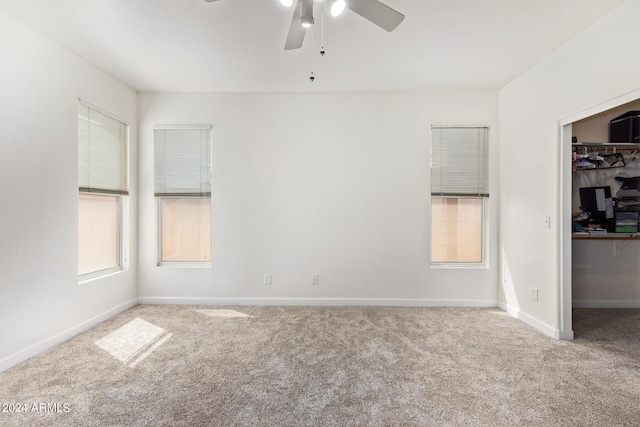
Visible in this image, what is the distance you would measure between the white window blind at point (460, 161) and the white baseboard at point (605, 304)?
5.89ft

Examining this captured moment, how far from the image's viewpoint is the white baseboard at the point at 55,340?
228 cm

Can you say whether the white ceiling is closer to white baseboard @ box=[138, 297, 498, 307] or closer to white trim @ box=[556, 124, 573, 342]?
white trim @ box=[556, 124, 573, 342]

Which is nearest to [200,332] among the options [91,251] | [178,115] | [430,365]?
[91,251]

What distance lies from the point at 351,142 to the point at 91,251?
127 inches

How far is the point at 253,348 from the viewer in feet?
8.56

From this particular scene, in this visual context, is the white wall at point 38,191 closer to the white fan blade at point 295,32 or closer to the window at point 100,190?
the window at point 100,190

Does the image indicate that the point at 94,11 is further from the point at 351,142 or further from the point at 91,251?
the point at 351,142

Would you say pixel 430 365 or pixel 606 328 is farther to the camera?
pixel 606 328

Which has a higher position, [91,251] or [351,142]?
[351,142]

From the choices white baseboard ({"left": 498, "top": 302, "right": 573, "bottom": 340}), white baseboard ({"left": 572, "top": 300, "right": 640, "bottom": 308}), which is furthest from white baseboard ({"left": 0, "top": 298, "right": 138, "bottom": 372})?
white baseboard ({"left": 572, "top": 300, "right": 640, "bottom": 308})

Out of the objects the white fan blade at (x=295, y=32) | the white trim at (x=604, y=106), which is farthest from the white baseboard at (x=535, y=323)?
the white fan blade at (x=295, y=32)

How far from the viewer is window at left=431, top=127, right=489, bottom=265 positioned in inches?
148

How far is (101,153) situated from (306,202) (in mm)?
2357

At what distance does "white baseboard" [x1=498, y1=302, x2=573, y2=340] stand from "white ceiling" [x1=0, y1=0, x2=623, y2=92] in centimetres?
266
